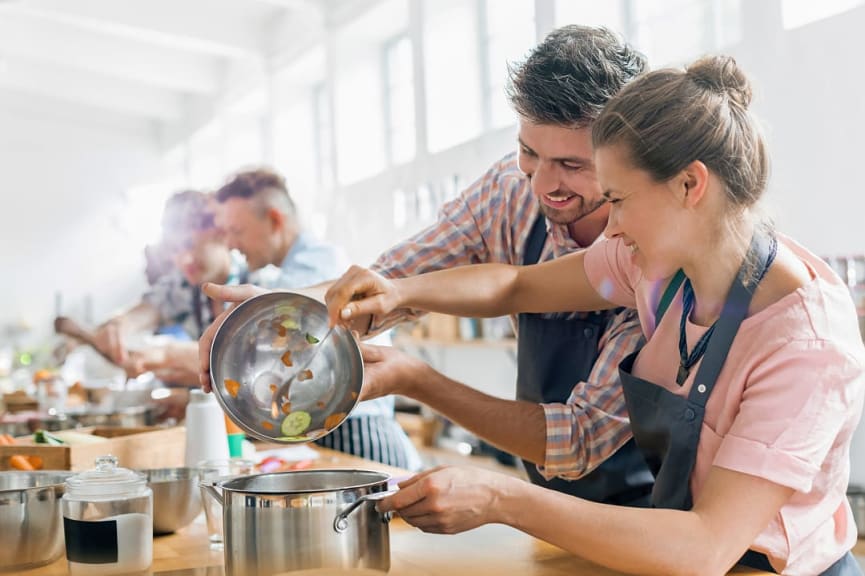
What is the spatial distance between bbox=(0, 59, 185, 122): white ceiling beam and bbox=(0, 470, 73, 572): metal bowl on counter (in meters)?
10.2

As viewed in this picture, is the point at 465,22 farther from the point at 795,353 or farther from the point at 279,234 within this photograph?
the point at 795,353

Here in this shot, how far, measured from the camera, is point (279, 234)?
3361 millimetres

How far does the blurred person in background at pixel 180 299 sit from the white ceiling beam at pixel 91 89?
23.6ft

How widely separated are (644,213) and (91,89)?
10588 mm

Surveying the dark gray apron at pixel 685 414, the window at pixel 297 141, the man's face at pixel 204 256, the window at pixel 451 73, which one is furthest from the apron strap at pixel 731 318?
the window at pixel 297 141

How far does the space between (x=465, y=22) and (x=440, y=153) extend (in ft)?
2.93

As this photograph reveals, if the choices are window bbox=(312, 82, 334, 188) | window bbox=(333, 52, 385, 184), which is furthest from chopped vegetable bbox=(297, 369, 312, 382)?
window bbox=(312, 82, 334, 188)

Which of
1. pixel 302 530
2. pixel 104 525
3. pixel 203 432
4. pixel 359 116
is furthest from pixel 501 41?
pixel 302 530

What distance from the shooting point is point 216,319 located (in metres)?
1.57

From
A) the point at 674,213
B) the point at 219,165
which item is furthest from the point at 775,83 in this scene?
the point at 219,165

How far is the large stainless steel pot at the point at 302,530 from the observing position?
Answer: 3.91 ft

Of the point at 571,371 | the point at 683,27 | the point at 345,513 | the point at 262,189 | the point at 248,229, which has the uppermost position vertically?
the point at 683,27

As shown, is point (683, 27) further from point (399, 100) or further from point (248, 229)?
point (399, 100)

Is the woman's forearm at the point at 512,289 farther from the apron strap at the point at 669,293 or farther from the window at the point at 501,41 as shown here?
the window at the point at 501,41
